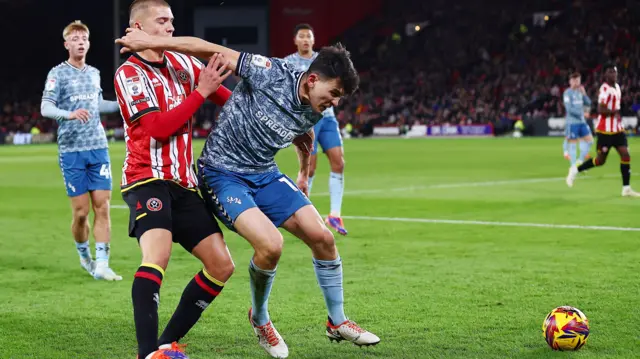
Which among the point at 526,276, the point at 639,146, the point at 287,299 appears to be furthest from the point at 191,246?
the point at 639,146

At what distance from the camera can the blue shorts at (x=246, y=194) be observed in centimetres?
545

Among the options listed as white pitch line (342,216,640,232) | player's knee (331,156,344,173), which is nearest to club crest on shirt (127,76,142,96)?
player's knee (331,156,344,173)

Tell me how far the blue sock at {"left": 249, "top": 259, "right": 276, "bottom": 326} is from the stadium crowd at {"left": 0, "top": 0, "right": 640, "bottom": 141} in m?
40.6

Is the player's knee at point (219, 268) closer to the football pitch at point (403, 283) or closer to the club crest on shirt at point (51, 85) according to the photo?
the football pitch at point (403, 283)

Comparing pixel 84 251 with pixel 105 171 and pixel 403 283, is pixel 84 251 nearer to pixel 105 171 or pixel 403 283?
pixel 105 171

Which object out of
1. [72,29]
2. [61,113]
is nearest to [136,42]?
[61,113]

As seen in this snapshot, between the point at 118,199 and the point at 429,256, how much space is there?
8.76 meters

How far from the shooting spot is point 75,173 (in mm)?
8680

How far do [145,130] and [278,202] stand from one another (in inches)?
37.1

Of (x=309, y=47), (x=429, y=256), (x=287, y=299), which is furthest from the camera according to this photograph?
(x=309, y=47)

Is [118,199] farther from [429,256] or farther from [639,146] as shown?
[639,146]

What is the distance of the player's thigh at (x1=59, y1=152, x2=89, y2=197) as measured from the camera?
866 centimetres

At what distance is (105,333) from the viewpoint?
6.14 meters

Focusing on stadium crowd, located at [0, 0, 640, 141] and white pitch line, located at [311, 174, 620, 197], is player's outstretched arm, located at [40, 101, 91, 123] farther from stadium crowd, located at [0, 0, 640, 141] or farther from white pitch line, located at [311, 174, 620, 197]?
stadium crowd, located at [0, 0, 640, 141]
